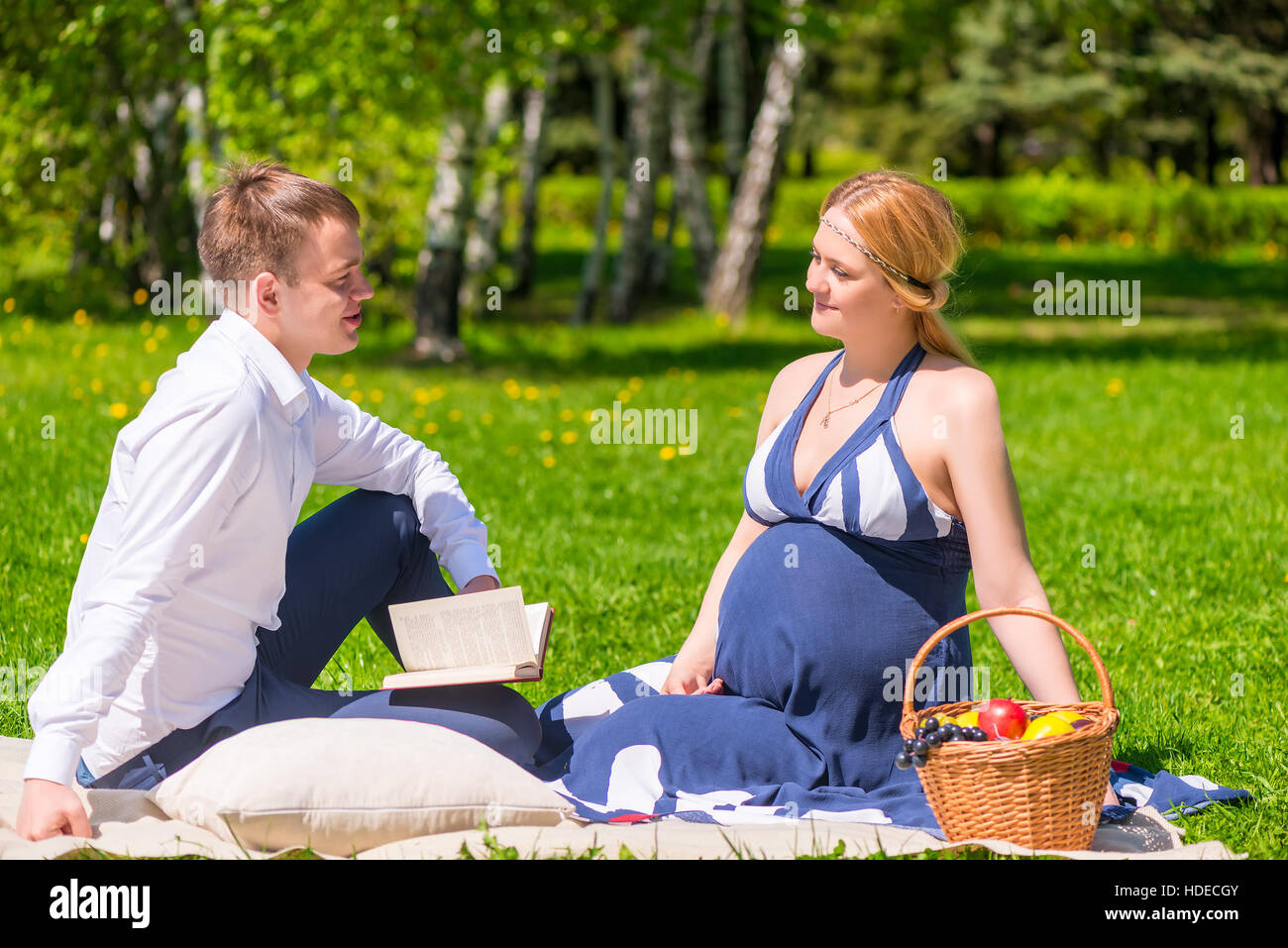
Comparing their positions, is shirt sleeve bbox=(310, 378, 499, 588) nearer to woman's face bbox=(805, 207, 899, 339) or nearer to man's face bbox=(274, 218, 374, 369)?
man's face bbox=(274, 218, 374, 369)

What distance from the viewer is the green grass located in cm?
479

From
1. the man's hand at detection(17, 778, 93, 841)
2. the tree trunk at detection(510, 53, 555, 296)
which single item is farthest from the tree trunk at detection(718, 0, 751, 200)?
the man's hand at detection(17, 778, 93, 841)

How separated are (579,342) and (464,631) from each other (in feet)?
33.1

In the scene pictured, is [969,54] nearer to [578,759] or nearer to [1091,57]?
[1091,57]

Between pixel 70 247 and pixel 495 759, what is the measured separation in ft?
39.3

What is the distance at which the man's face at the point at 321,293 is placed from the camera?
10.5 feet

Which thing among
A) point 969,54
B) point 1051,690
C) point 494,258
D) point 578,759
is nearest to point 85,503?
point 578,759

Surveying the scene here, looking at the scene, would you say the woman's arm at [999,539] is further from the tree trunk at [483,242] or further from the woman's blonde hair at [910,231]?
the tree trunk at [483,242]

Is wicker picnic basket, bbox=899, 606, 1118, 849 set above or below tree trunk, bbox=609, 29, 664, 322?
below

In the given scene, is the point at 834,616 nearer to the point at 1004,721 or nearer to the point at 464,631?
the point at 1004,721

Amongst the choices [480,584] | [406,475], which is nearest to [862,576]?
[480,584]

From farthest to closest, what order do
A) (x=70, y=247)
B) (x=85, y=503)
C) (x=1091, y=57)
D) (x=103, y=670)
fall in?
(x=1091, y=57), (x=70, y=247), (x=85, y=503), (x=103, y=670)

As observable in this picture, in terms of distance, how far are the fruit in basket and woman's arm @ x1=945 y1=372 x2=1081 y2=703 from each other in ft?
0.87

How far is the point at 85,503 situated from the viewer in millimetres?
6398
